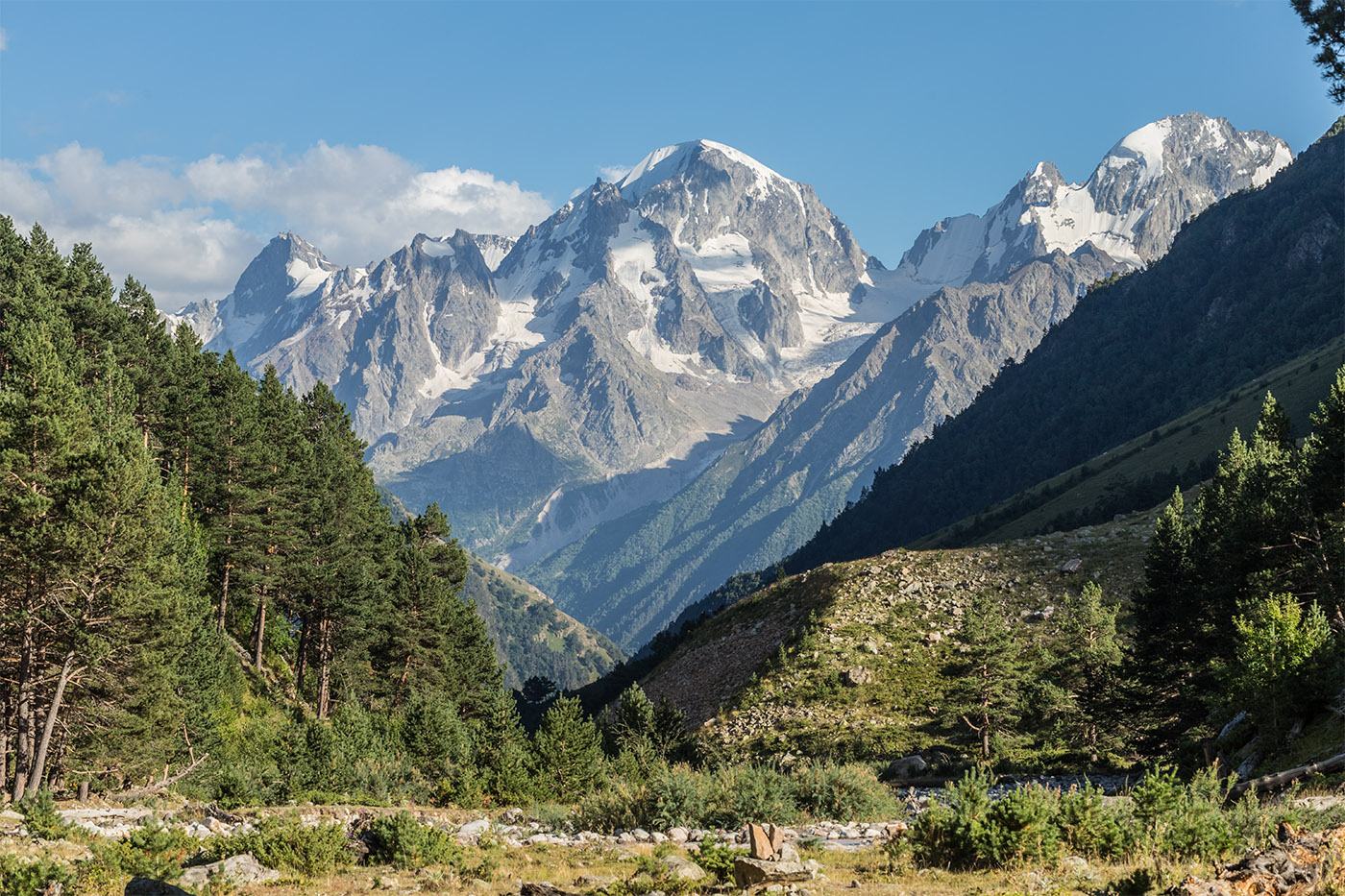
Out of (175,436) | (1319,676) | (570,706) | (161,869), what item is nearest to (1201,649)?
(1319,676)

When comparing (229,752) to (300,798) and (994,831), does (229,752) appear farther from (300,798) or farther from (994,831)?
(994,831)

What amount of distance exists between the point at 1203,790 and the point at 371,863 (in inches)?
667

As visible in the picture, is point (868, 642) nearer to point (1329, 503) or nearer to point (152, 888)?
point (1329, 503)

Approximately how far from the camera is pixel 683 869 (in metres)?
16.7

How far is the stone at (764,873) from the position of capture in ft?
50.7

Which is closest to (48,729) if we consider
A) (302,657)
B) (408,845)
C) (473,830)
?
(473,830)

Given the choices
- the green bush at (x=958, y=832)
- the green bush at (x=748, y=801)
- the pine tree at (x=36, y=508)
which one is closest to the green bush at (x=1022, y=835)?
the green bush at (x=958, y=832)

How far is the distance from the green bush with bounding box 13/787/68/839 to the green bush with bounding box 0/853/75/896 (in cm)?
357

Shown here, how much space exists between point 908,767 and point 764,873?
109ft

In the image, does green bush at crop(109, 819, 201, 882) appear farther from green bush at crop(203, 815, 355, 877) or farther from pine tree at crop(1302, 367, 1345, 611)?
pine tree at crop(1302, 367, 1345, 611)

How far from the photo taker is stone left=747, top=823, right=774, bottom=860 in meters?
16.9

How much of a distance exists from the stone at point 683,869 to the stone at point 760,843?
3.23 ft

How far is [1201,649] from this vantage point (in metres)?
40.5

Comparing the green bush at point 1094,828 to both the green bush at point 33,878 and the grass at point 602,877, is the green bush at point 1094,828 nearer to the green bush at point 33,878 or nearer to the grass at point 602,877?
the grass at point 602,877
